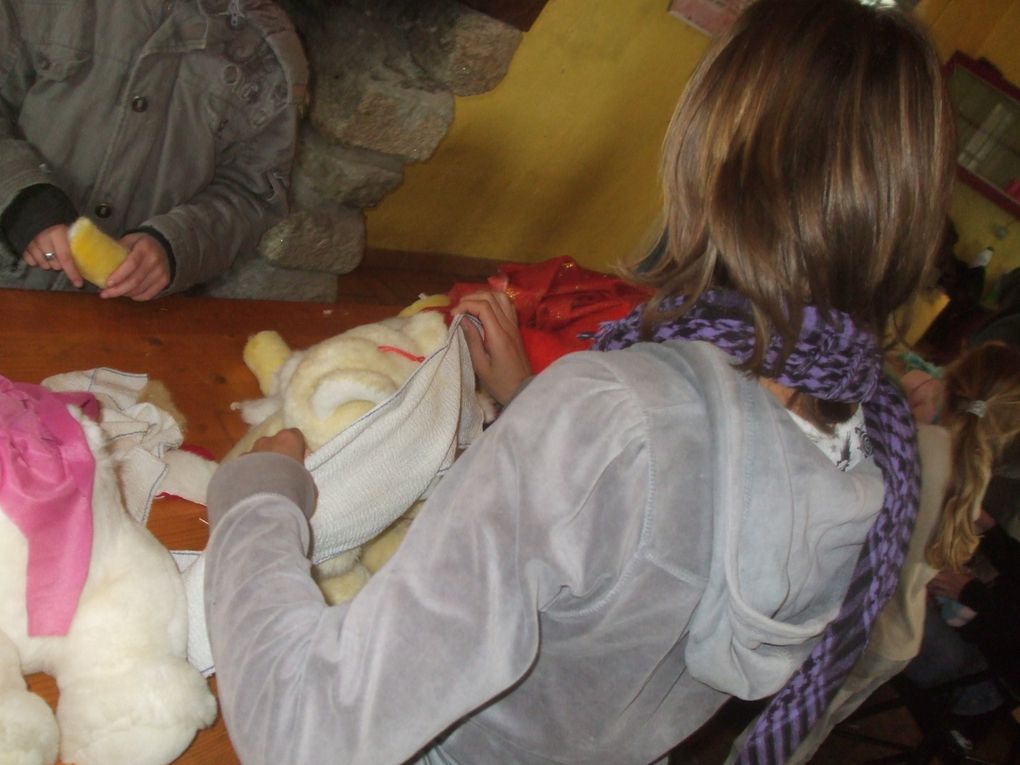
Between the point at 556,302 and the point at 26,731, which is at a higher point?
the point at 556,302

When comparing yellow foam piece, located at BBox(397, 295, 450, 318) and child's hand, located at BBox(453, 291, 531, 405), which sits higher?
child's hand, located at BBox(453, 291, 531, 405)

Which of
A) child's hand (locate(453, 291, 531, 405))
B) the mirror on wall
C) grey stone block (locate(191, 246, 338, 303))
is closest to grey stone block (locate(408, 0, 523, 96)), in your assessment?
grey stone block (locate(191, 246, 338, 303))

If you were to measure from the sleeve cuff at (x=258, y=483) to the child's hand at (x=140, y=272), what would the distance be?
50cm

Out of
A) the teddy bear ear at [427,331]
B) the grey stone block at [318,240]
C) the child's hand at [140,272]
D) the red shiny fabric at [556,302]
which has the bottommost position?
the grey stone block at [318,240]

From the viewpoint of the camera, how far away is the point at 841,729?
209 cm

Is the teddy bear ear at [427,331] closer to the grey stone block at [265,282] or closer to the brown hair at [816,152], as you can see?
the brown hair at [816,152]

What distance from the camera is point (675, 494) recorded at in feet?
1.82

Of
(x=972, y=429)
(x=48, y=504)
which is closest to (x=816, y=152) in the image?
(x=48, y=504)

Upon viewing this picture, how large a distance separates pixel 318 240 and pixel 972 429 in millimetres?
1562

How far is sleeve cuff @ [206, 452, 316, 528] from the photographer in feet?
2.23

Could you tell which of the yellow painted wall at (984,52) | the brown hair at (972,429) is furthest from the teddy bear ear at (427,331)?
the yellow painted wall at (984,52)

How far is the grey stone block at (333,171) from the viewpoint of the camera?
5.75 feet

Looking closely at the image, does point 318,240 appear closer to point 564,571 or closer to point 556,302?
point 556,302

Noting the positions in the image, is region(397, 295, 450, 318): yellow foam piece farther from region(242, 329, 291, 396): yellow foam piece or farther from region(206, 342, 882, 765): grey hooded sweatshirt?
region(206, 342, 882, 765): grey hooded sweatshirt
